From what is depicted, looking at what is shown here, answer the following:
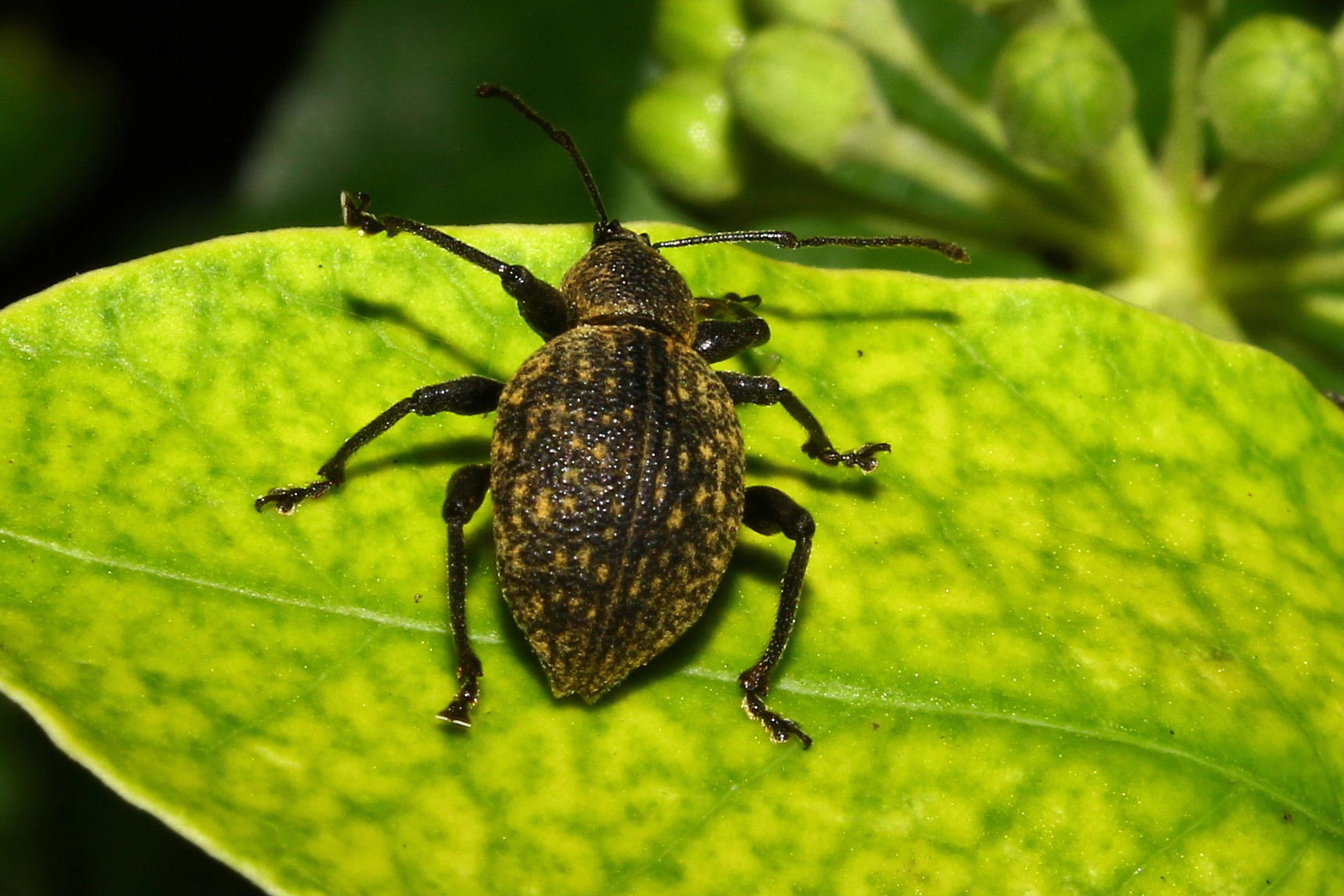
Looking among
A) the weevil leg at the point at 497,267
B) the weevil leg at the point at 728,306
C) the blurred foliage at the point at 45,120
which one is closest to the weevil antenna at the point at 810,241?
the weevil leg at the point at 728,306

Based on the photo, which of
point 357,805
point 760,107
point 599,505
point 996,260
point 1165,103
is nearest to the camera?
point 357,805

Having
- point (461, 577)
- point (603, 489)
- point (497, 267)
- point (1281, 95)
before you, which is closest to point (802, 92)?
point (497, 267)

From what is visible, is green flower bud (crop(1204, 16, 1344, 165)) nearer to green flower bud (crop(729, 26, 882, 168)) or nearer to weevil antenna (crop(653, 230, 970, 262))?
weevil antenna (crop(653, 230, 970, 262))

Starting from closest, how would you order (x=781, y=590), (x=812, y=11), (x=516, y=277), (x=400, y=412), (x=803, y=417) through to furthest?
(x=781, y=590) < (x=400, y=412) < (x=516, y=277) < (x=803, y=417) < (x=812, y=11)

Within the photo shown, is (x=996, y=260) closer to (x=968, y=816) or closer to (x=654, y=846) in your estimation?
(x=968, y=816)

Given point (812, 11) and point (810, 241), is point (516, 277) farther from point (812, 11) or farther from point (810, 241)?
point (812, 11)

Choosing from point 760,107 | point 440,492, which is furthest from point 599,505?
point 760,107

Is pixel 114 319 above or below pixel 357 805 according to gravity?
above
